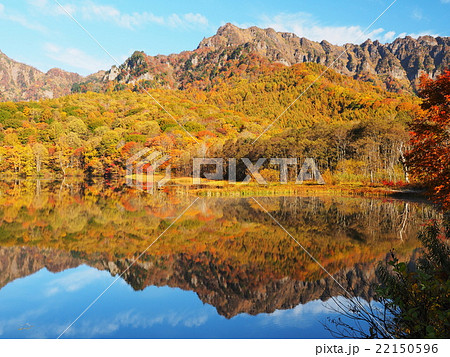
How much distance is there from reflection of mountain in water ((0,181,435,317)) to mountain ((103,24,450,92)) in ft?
333

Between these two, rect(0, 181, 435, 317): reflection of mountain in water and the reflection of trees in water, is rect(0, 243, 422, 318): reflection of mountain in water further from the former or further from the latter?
the reflection of trees in water

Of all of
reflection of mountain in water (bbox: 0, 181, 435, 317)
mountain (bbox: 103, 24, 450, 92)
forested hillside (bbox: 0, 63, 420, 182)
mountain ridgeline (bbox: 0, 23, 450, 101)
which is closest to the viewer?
reflection of mountain in water (bbox: 0, 181, 435, 317)

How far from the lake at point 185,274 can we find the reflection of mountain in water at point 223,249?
0.03 meters

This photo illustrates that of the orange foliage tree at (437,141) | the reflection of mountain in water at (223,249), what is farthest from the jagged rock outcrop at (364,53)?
the orange foliage tree at (437,141)

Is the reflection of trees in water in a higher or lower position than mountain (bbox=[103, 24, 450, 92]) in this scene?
lower

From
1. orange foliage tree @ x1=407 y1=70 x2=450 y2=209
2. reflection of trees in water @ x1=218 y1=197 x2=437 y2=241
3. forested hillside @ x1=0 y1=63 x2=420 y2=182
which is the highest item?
forested hillside @ x1=0 y1=63 x2=420 y2=182

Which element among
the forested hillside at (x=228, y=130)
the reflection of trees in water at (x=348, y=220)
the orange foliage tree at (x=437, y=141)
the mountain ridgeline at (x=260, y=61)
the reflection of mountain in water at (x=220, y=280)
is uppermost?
the mountain ridgeline at (x=260, y=61)

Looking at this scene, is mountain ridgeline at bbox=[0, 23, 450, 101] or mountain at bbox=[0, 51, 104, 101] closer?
mountain ridgeline at bbox=[0, 23, 450, 101]

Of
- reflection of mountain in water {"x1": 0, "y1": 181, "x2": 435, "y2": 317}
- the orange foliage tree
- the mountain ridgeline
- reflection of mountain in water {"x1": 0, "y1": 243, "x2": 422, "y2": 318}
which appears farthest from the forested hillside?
the mountain ridgeline

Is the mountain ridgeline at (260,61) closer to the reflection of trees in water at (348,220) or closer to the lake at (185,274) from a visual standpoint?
the reflection of trees in water at (348,220)

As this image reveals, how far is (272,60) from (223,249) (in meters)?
131

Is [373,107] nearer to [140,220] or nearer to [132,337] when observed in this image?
[140,220]

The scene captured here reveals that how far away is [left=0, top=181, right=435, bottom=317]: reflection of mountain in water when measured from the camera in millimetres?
5582

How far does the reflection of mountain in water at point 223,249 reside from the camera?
18.3 feet
